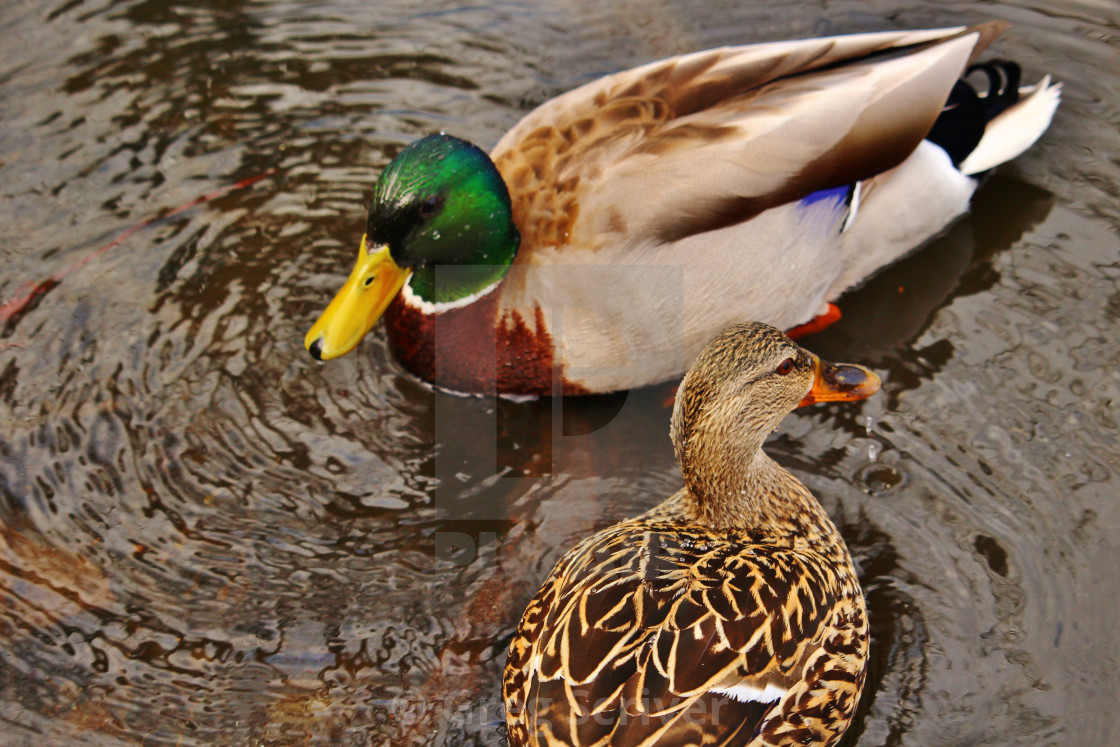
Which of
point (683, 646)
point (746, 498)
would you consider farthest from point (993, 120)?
point (683, 646)

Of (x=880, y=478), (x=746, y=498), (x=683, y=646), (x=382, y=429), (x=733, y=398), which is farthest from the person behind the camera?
(x=382, y=429)

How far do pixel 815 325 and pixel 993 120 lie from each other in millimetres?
1304

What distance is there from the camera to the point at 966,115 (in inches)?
180

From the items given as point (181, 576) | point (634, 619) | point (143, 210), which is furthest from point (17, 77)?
point (634, 619)

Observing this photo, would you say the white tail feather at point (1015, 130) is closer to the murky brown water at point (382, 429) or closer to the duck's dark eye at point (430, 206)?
the murky brown water at point (382, 429)

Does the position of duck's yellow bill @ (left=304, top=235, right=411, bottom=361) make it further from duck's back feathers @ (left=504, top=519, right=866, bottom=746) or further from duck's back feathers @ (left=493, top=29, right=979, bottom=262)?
duck's back feathers @ (left=504, top=519, right=866, bottom=746)

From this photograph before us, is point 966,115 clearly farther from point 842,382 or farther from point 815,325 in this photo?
point 842,382

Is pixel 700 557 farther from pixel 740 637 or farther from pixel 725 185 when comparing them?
pixel 725 185

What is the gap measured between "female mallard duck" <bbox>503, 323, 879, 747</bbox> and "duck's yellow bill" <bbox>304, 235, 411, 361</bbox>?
1178mm

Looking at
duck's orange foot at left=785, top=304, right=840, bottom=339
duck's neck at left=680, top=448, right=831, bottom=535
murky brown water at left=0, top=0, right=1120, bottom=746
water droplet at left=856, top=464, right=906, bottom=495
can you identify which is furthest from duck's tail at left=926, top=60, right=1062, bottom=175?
duck's neck at left=680, top=448, right=831, bottom=535

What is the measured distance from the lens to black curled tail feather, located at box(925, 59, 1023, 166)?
14.9 ft

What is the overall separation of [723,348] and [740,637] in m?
0.78

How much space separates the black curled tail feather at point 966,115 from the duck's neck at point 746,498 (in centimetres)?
201

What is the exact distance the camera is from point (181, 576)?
134 inches
